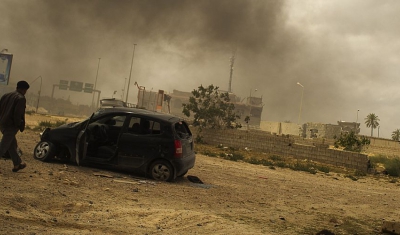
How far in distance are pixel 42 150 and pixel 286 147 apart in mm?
16886

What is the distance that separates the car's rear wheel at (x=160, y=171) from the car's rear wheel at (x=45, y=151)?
2.28m

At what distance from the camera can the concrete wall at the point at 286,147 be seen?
2011 cm

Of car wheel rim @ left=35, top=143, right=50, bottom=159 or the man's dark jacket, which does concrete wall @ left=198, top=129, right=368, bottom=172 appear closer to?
car wheel rim @ left=35, top=143, right=50, bottom=159

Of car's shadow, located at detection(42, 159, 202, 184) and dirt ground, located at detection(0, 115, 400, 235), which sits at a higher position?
car's shadow, located at detection(42, 159, 202, 184)

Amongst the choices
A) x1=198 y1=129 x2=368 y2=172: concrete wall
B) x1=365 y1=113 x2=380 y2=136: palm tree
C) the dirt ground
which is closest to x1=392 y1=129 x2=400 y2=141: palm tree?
x1=365 y1=113 x2=380 y2=136: palm tree

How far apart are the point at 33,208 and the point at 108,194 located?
5.14 ft

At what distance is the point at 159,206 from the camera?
6195mm

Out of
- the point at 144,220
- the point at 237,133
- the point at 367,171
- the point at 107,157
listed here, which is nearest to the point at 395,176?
the point at 367,171

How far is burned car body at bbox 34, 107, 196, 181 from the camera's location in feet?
27.6

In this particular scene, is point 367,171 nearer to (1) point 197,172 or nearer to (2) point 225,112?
(1) point 197,172

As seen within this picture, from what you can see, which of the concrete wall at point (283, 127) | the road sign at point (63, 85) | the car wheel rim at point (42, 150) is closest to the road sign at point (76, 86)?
the road sign at point (63, 85)

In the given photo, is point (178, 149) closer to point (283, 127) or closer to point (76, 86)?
point (283, 127)

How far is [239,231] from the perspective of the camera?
510cm

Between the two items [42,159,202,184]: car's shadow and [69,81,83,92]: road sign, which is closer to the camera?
[42,159,202,184]: car's shadow
